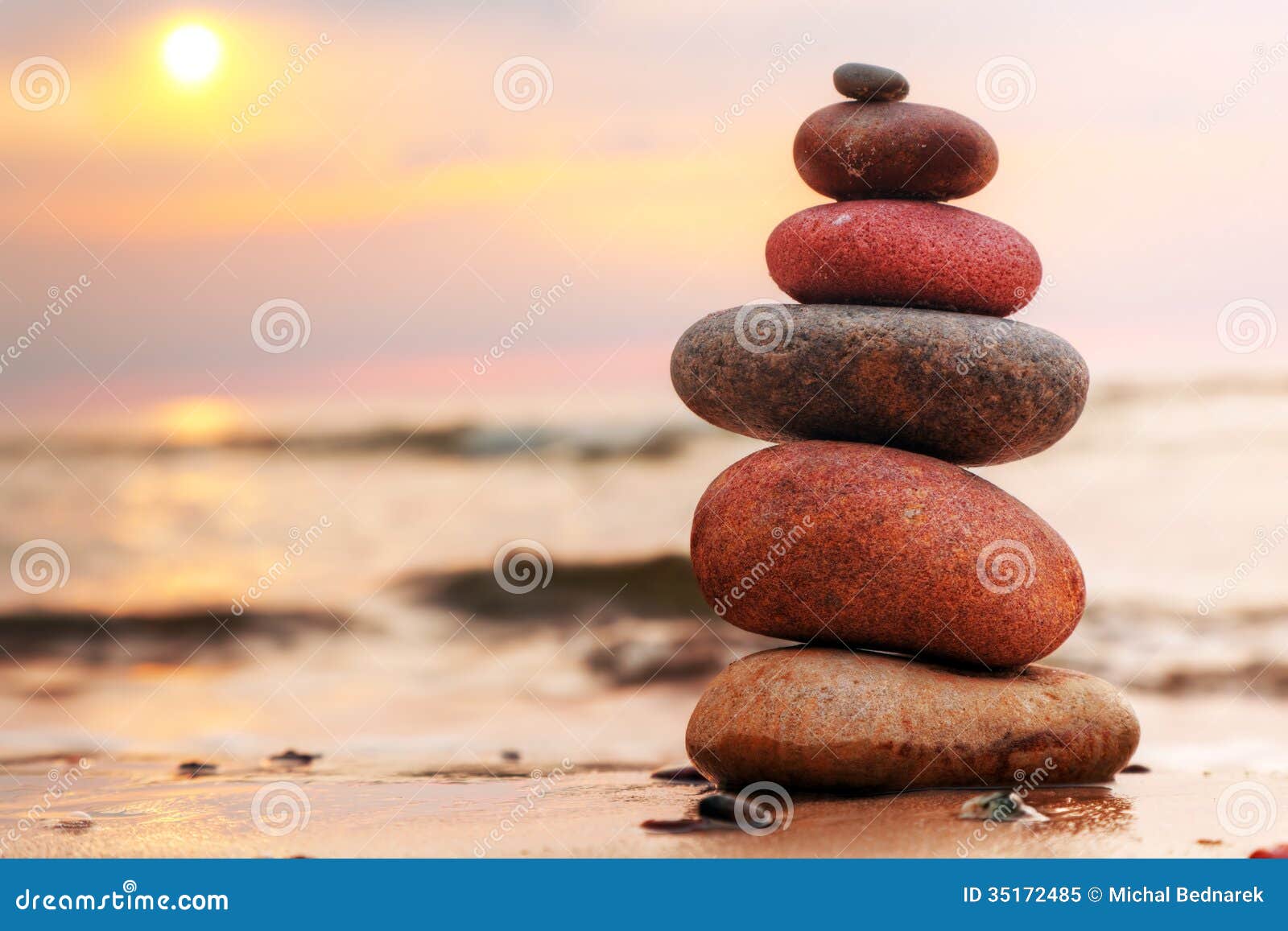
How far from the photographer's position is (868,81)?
458 inches

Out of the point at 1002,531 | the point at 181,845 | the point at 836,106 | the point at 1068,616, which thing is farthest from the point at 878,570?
the point at 181,845

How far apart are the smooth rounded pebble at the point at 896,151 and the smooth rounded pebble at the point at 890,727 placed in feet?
13.5

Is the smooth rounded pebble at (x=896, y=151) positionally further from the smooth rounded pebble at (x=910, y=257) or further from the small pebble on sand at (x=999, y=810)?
the small pebble on sand at (x=999, y=810)

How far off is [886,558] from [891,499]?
19.4 inches

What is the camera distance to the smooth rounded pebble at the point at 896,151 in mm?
11492

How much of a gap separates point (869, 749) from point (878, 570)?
1.45m

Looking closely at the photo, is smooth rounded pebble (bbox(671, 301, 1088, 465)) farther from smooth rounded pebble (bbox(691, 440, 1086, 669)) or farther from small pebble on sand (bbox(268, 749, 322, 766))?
small pebble on sand (bbox(268, 749, 322, 766))

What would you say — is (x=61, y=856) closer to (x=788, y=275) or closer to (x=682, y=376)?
(x=682, y=376)

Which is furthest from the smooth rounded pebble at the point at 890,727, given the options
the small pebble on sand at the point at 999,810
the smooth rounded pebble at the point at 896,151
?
the smooth rounded pebble at the point at 896,151

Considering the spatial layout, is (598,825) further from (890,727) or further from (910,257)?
(910,257)

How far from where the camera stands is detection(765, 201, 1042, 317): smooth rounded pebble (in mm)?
11273

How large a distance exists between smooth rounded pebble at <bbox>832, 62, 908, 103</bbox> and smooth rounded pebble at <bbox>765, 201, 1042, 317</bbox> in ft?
3.36

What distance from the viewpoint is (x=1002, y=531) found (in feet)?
Result: 36.3

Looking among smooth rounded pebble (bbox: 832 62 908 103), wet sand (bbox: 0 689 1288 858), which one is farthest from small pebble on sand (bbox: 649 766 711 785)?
smooth rounded pebble (bbox: 832 62 908 103)
